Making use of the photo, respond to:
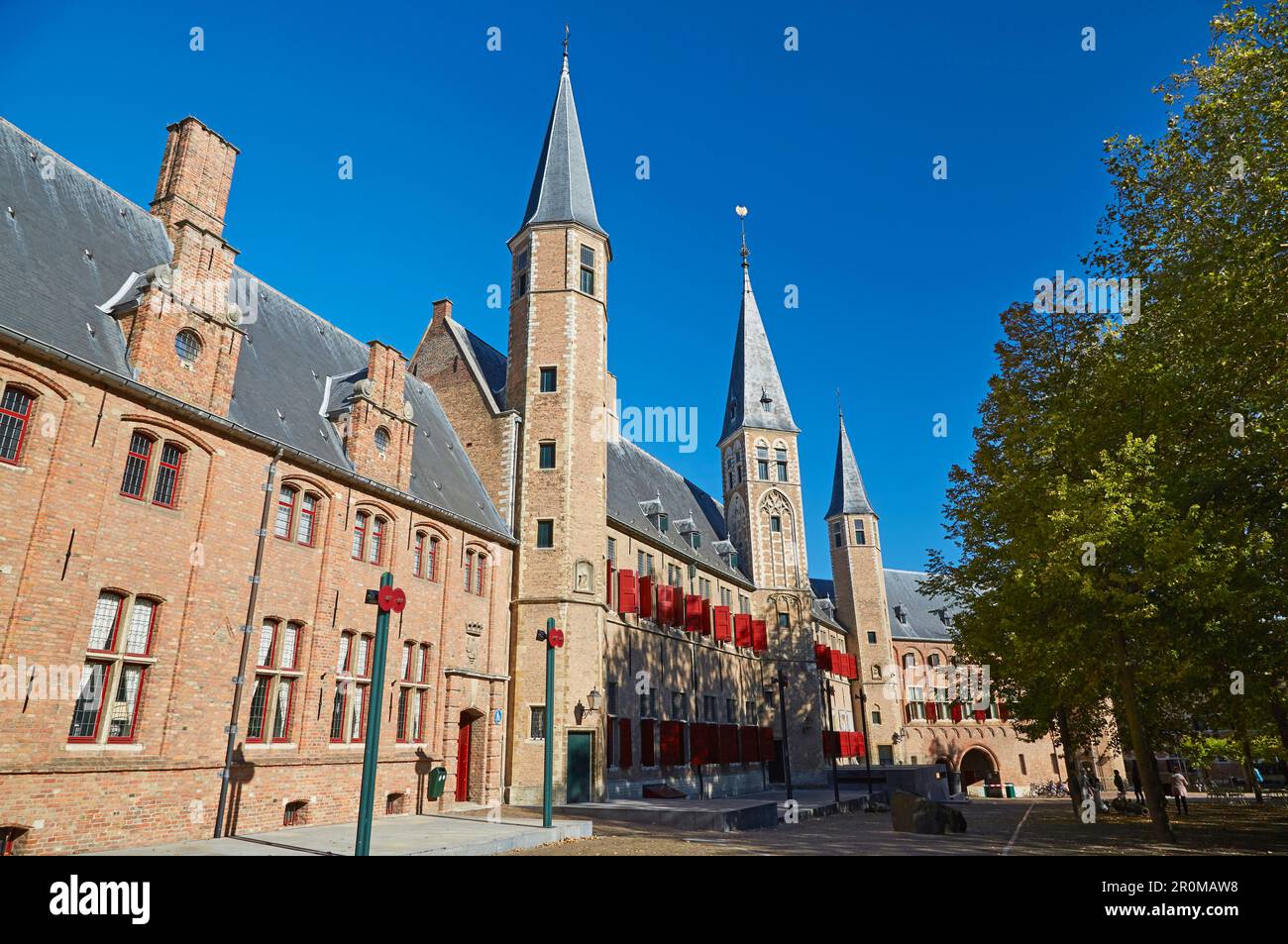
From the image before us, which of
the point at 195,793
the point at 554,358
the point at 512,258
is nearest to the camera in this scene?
the point at 195,793

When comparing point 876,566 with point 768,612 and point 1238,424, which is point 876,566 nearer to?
point 768,612

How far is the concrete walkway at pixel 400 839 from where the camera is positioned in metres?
11.8

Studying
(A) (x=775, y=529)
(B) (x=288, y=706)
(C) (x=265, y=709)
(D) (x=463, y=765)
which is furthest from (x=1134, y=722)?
(A) (x=775, y=529)

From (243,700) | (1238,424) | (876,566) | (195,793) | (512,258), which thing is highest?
(512,258)

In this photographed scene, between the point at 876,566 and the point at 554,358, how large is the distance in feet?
118

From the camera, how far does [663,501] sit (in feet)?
129

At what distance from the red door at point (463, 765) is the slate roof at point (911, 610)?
4165cm

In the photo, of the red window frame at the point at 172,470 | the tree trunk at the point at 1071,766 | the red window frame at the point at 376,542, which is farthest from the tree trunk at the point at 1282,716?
the red window frame at the point at 172,470

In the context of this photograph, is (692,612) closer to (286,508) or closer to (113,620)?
(286,508)

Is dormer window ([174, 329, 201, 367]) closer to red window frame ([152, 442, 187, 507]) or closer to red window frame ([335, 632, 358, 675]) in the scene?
A: red window frame ([152, 442, 187, 507])

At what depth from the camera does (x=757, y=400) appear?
4553 cm

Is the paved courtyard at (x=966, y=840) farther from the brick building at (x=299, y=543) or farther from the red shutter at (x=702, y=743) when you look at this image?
the red shutter at (x=702, y=743)
